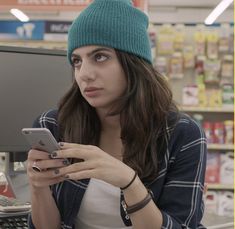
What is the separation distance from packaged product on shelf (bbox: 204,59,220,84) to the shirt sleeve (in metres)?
3.30

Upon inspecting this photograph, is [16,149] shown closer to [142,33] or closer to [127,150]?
[127,150]

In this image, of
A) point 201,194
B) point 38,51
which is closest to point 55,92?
point 38,51

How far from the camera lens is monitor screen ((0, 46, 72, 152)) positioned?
5.48 feet

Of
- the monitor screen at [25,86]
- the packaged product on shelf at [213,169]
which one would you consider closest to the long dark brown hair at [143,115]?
the monitor screen at [25,86]

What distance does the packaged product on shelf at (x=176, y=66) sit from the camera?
14.5ft

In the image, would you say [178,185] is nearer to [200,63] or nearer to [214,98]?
[214,98]

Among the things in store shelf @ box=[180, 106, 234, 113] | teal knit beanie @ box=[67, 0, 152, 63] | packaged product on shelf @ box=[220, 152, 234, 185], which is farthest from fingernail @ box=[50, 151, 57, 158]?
packaged product on shelf @ box=[220, 152, 234, 185]

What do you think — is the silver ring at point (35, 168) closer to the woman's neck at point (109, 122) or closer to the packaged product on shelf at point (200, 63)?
the woman's neck at point (109, 122)

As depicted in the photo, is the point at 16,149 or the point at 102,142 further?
the point at 16,149

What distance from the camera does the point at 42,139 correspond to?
0.91 metres

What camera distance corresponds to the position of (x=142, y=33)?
1.25 metres

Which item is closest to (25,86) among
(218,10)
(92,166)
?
(92,166)

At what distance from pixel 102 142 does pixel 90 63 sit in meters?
0.31

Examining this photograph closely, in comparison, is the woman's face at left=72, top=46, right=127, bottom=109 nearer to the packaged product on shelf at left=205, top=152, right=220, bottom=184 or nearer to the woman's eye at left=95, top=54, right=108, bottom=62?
the woman's eye at left=95, top=54, right=108, bottom=62
